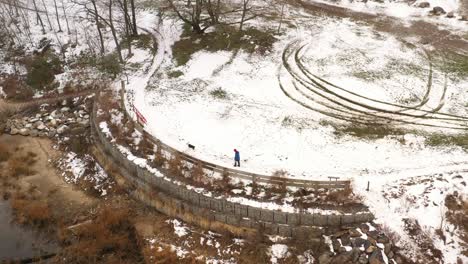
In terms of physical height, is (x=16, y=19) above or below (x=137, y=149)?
above

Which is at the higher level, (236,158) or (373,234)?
(236,158)

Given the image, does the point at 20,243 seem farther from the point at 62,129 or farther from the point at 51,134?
the point at 62,129

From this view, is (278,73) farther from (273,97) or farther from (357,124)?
(357,124)

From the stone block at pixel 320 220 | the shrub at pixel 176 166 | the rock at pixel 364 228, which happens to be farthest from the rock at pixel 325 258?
the shrub at pixel 176 166

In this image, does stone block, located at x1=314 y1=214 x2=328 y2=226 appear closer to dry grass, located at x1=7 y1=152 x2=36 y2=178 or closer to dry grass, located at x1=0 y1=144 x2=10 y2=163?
dry grass, located at x1=7 y1=152 x2=36 y2=178

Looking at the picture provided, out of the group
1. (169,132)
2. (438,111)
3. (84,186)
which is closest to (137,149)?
(169,132)

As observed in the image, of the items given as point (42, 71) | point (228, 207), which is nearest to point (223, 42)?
point (42, 71)

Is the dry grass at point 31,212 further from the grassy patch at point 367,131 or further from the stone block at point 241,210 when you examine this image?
the grassy patch at point 367,131
